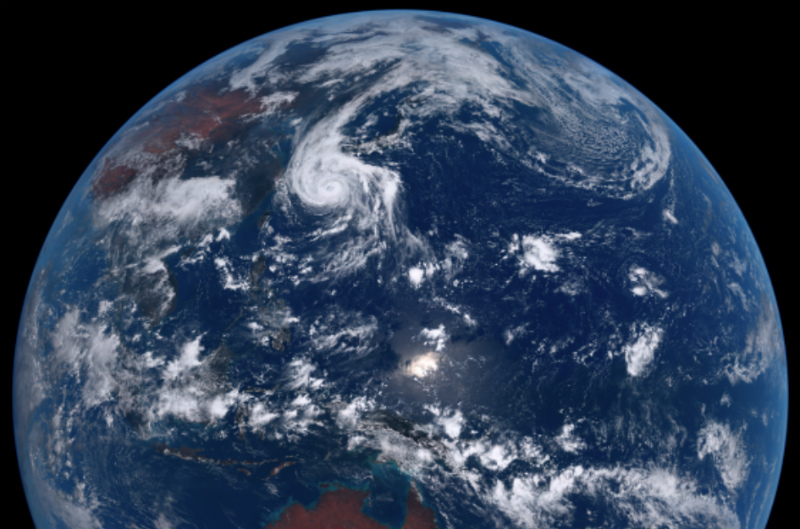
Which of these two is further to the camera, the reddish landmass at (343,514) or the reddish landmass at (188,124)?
the reddish landmass at (188,124)

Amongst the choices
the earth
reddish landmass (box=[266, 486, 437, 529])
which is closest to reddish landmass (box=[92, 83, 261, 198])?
the earth

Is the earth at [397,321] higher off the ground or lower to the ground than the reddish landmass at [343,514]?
higher

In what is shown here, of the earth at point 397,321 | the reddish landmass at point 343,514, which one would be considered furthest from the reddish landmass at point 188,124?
the reddish landmass at point 343,514

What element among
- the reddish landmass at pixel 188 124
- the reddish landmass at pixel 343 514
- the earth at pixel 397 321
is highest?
the reddish landmass at pixel 188 124

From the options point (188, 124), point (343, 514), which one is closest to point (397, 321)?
point (343, 514)

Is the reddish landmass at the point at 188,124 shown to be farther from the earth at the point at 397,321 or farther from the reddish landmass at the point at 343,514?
the reddish landmass at the point at 343,514

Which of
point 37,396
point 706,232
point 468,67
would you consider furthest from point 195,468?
point 706,232
